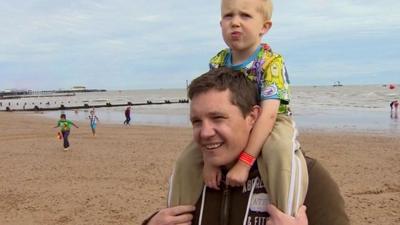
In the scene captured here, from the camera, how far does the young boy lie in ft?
6.60

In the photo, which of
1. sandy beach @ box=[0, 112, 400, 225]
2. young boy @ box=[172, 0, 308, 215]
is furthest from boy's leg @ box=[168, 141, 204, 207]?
sandy beach @ box=[0, 112, 400, 225]

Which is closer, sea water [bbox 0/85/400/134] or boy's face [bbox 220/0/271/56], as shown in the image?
boy's face [bbox 220/0/271/56]

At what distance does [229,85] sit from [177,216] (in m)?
0.71

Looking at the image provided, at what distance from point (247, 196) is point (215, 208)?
175mm

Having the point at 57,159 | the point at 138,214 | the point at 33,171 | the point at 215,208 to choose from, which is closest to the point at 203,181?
the point at 215,208

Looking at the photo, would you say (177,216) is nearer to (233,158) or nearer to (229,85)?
(233,158)

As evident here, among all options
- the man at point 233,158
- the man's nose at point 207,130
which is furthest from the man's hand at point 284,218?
the man's nose at point 207,130

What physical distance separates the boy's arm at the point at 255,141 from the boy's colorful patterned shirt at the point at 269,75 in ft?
0.32

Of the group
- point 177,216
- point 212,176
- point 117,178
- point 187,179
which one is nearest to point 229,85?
point 212,176

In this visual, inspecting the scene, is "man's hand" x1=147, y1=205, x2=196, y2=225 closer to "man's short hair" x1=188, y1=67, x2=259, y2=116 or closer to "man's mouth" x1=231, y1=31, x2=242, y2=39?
"man's short hair" x1=188, y1=67, x2=259, y2=116

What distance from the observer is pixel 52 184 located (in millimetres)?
12461

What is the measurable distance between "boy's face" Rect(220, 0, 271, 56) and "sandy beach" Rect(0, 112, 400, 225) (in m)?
7.38

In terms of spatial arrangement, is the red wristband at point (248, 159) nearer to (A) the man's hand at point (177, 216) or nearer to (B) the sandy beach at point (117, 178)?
(A) the man's hand at point (177, 216)

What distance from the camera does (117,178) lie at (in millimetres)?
13273
